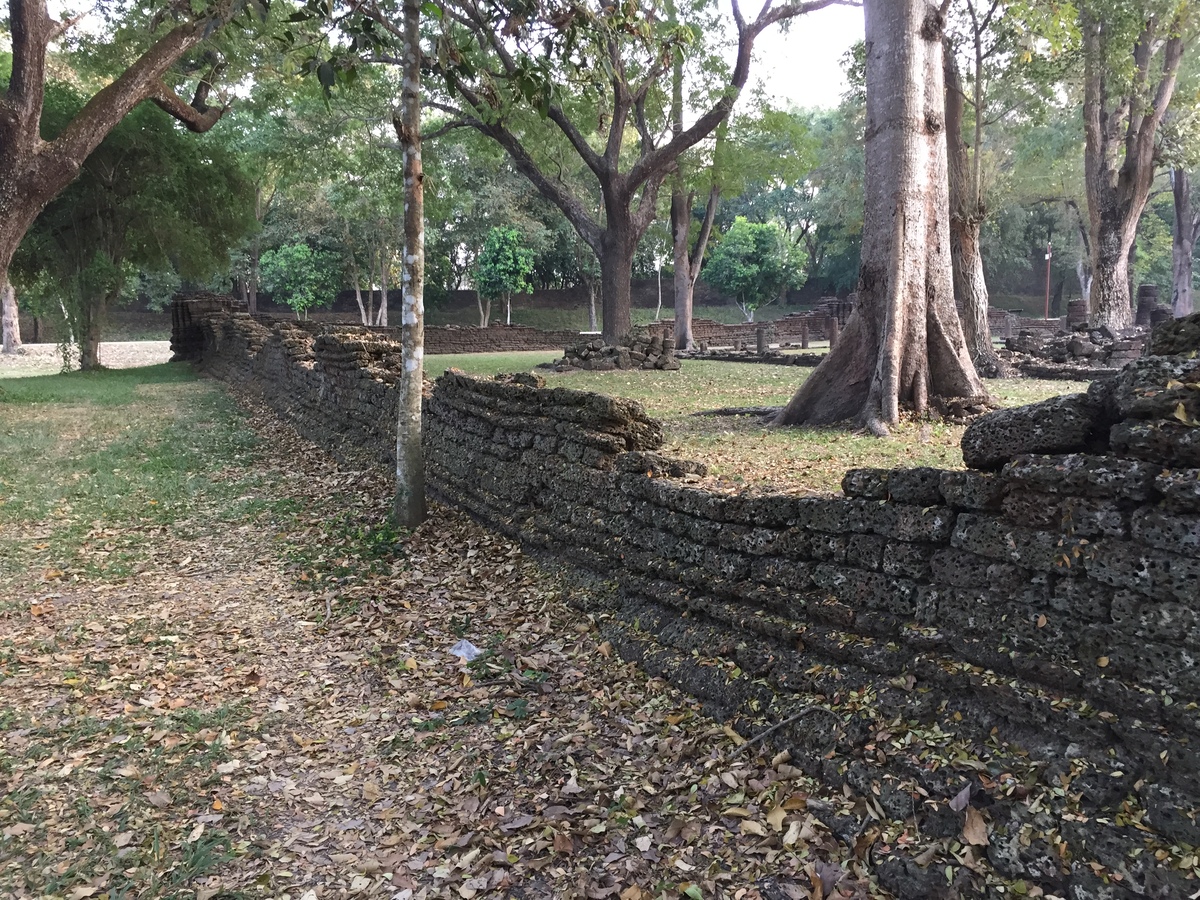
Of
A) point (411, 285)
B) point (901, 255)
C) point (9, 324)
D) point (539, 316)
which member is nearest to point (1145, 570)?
point (411, 285)

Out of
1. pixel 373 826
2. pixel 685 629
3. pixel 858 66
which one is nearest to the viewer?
pixel 373 826

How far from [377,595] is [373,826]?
8.52 feet

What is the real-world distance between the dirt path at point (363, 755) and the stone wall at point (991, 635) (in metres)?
0.29

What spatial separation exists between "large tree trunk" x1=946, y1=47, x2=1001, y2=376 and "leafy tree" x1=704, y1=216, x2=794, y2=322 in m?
26.0

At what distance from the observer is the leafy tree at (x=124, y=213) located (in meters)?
19.7

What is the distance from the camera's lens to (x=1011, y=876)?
2680 mm

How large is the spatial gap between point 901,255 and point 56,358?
96.9 feet

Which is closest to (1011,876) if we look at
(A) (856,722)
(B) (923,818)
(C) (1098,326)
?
(B) (923,818)

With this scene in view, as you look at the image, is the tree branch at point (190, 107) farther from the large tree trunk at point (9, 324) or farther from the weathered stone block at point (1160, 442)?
the large tree trunk at point (9, 324)

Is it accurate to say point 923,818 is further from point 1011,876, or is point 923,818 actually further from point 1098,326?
point 1098,326

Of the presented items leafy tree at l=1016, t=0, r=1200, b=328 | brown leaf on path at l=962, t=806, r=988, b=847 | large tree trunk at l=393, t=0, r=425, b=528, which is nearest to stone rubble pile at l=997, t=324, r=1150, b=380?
A: leafy tree at l=1016, t=0, r=1200, b=328

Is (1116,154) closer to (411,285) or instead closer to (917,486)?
(411,285)

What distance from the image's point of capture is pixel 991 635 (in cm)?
308

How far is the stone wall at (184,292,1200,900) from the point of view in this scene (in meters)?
2.59
